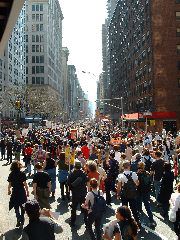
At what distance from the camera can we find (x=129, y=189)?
10445 millimetres

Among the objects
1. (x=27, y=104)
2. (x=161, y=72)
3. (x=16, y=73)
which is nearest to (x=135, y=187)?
(x=161, y=72)

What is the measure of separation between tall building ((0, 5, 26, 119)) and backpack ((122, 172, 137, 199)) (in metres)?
71.2

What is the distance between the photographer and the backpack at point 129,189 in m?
10.4

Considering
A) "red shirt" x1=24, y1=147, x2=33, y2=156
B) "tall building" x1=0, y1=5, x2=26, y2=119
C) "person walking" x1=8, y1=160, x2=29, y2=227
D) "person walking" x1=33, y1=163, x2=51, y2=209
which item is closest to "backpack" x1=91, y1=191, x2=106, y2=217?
"person walking" x1=33, y1=163, x2=51, y2=209

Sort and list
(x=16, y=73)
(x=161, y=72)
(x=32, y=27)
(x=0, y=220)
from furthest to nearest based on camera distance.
A: (x=32, y=27) < (x=16, y=73) < (x=161, y=72) < (x=0, y=220)

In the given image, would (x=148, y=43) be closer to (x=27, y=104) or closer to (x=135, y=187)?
(x=27, y=104)

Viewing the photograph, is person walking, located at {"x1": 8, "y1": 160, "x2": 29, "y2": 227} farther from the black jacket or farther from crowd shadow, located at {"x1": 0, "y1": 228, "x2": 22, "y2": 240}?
the black jacket

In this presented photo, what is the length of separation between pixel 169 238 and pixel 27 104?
7883cm

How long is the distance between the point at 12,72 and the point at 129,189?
93.7 metres

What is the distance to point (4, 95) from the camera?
80.3 metres

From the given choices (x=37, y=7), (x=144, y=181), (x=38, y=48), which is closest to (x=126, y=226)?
(x=144, y=181)

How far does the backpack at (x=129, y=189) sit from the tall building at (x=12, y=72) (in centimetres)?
7122

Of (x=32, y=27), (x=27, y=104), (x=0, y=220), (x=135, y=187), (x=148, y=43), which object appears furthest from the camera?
(x=32, y=27)

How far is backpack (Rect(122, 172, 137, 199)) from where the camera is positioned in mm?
10422
